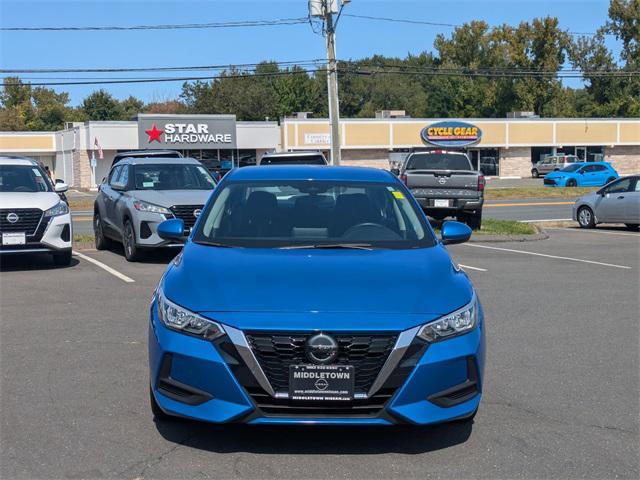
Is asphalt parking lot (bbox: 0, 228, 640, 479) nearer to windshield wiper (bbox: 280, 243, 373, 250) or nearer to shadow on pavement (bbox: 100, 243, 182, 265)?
windshield wiper (bbox: 280, 243, 373, 250)

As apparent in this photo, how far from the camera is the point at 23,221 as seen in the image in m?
12.3

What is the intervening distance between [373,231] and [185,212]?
766 cm

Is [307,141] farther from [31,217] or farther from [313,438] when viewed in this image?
[313,438]

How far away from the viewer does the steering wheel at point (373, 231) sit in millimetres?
6065

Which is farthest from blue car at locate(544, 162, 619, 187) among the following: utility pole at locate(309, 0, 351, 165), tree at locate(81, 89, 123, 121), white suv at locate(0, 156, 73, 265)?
tree at locate(81, 89, 123, 121)

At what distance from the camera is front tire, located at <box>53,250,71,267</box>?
12.9 m

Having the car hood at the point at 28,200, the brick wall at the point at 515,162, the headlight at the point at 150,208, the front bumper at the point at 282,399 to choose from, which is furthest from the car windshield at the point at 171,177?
the brick wall at the point at 515,162

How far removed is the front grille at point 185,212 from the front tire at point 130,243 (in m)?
0.74

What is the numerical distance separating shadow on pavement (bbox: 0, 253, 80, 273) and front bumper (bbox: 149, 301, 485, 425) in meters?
8.80

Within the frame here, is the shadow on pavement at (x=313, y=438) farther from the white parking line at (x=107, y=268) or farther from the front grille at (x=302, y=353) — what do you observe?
the white parking line at (x=107, y=268)

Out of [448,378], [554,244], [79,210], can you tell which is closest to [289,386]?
[448,378]

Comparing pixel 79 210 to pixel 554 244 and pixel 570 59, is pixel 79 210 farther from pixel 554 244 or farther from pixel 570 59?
pixel 570 59

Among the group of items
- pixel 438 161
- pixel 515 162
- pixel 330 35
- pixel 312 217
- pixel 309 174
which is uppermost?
pixel 330 35

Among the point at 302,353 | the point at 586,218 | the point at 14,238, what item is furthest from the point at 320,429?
the point at 586,218
